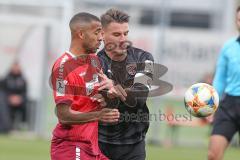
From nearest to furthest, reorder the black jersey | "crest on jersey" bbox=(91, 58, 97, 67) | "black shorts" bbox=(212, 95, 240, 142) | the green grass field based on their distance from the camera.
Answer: "crest on jersey" bbox=(91, 58, 97, 67)
the black jersey
"black shorts" bbox=(212, 95, 240, 142)
the green grass field

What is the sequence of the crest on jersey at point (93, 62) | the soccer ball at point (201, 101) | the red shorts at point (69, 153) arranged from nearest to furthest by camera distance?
the red shorts at point (69, 153)
the crest on jersey at point (93, 62)
the soccer ball at point (201, 101)

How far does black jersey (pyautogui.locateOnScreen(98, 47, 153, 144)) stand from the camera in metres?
7.60

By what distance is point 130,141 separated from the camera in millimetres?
7664

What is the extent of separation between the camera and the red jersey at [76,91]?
667cm

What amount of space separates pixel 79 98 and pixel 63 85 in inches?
7.9

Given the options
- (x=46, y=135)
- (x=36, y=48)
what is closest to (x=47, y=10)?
(x=36, y=48)

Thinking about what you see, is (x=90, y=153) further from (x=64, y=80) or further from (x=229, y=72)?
(x=229, y=72)

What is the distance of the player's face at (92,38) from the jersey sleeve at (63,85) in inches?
12.2

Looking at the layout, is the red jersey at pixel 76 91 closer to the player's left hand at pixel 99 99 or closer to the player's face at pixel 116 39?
the player's left hand at pixel 99 99

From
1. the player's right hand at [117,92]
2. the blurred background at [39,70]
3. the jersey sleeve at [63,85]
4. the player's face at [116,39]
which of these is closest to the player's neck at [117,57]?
the player's face at [116,39]

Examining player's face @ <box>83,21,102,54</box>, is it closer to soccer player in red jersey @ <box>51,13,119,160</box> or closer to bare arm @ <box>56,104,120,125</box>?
soccer player in red jersey @ <box>51,13,119,160</box>

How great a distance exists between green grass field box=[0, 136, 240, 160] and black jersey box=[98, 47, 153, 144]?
5.70 metres

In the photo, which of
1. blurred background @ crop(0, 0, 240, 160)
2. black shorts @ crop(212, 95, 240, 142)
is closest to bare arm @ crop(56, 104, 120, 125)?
black shorts @ crop(212, 95, 240, 142)

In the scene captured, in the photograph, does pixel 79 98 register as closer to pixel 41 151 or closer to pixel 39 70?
pixel 41 151
